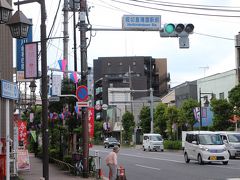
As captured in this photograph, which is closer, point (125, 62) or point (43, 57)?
point (43, 57)

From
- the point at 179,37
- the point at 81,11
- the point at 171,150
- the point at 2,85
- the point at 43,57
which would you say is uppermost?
the point at 81,11

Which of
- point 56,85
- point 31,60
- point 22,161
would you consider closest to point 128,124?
point 56,85

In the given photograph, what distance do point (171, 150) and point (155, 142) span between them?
Answer: 2.96 m

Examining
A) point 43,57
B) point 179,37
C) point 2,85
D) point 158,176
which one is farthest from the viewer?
point 158,176

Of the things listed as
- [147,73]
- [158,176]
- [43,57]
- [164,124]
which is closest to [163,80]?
[147,73]

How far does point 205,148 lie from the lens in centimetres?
2881

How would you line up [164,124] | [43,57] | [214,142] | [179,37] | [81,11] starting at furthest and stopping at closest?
[164,124]
[214,142]
[81,11]
[179,37]
[43,57]

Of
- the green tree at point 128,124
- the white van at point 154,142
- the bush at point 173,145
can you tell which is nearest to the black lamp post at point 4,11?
the bush at point 173,145

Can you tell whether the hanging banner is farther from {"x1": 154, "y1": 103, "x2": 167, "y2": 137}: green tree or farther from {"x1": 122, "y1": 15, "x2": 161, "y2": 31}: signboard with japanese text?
{"x1": 154, "y1": 103, "x2": 167, "y2": 137}: green tree

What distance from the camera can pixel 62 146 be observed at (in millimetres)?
29922

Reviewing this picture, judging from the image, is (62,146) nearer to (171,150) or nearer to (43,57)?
(43,57)

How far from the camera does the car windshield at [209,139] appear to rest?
2965cm

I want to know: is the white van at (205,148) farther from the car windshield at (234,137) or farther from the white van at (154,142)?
the white van at (154,142)

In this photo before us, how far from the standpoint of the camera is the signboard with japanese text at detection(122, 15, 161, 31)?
18656mm
